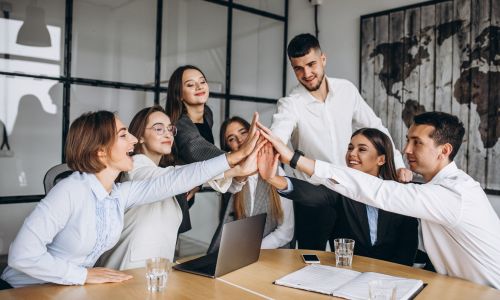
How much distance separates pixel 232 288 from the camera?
59.7 inches

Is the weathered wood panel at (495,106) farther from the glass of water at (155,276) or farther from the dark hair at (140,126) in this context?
the glass of water at (155,276)

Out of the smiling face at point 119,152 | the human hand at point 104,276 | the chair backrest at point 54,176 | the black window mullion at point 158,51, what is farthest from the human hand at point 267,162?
Result: the black window mullion at point 158,51

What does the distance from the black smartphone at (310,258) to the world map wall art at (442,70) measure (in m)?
2.22

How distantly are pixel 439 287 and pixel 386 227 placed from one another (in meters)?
0.74

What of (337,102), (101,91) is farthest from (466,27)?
(101,91)

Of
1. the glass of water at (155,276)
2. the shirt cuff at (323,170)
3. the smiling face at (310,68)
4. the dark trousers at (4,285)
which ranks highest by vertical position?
the smiling face at (310,68)

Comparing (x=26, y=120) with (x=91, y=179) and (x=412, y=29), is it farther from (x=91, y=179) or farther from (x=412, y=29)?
(x=412, y=29)

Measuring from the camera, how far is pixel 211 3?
14.8 feet

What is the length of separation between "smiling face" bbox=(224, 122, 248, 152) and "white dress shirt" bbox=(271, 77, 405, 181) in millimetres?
267

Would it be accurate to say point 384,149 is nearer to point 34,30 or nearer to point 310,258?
point 310,258

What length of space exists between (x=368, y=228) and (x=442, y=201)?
0.64 meters

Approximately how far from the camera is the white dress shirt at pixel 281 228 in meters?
2.64

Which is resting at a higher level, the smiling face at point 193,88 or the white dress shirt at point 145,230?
the smiling face at point 193,88

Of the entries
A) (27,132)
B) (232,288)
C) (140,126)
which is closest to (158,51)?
(27,132)
